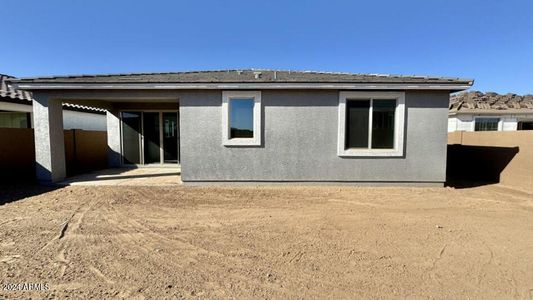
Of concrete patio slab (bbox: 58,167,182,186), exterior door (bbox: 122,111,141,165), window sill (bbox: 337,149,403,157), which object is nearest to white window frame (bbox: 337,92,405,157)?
window sill (bbox: 337,149,403,157)

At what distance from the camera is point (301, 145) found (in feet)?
25.9

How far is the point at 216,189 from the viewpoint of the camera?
7.75m

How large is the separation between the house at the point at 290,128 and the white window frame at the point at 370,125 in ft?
0.10

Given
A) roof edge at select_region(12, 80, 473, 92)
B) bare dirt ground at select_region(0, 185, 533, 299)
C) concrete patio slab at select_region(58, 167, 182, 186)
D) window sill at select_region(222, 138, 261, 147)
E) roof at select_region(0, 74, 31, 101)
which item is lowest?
bare dirt ground at select_region(0, 185, 533, 299)

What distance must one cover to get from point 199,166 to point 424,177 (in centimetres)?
693

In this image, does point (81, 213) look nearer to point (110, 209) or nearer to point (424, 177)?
point (110, 209)

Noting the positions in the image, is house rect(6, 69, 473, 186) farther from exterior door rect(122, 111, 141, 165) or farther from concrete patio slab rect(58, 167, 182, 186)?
exterior door rect(122, 111, 141, 165)

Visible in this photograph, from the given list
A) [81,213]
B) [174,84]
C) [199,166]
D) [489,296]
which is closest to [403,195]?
[489,296]

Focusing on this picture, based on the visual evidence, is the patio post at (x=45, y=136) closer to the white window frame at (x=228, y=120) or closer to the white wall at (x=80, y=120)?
the white wall at (x=80, y=120)

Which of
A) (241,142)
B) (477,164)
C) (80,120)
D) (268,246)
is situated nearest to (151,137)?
(241,142)

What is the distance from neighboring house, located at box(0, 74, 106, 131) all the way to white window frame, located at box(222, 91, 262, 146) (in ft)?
27.0

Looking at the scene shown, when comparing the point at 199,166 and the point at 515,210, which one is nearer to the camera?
the point at 515,210

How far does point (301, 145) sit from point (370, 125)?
2.18 metres

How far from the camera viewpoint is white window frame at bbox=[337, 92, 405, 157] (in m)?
7.73
